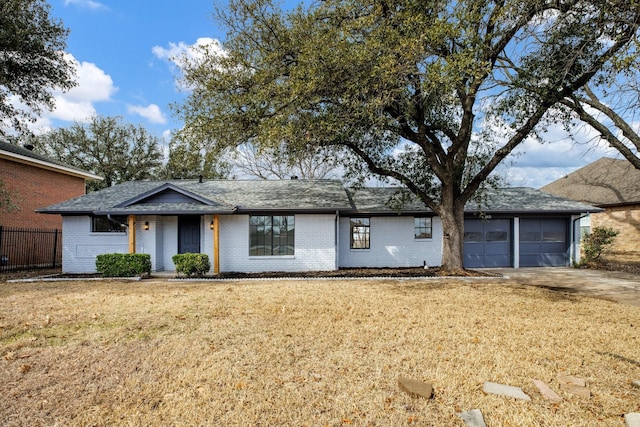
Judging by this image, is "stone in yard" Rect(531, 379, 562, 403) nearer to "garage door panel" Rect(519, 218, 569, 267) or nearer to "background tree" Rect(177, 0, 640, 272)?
"background tree" Rect(177, 0, 640, 272)

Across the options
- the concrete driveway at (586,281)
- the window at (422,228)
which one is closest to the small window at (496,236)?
the concrete driveway at (586,281)

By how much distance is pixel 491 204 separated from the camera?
51.1ft

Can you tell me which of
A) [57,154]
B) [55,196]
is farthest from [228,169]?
[55,196]

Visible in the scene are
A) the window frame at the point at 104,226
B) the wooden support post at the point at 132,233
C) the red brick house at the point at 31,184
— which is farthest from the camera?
the red brick house at the point at 31,184

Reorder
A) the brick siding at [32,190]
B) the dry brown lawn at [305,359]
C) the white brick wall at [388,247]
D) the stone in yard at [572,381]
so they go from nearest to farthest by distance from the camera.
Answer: the dry brown lawn at [305,359] < the stone in yard at [572,381] < the white brick wall at [388,247] < the brick siding at [32,190]

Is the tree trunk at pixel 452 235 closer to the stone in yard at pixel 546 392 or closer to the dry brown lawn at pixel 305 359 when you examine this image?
the dry brown lawn at pixel 305 359

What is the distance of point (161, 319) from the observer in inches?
261

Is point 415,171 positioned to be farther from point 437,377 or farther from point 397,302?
point 437,377

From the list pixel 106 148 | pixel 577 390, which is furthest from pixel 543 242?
pixel 106 148

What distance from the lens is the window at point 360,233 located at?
595 inches

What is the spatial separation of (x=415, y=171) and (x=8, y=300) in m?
13.4

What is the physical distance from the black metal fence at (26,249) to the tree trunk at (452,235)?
56.7 ft

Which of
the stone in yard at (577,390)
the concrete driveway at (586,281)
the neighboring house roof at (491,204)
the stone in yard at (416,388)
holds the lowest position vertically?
the concrete driveway at (586,281)

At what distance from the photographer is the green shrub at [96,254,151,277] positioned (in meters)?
12.4
